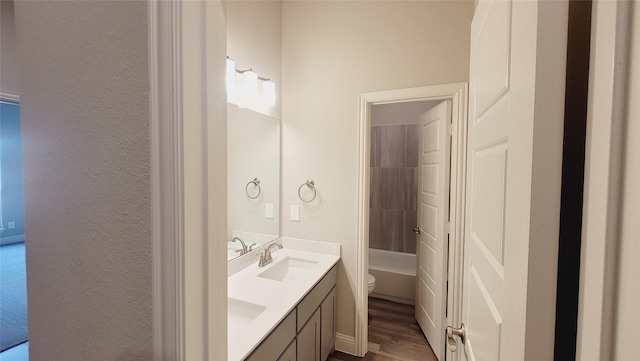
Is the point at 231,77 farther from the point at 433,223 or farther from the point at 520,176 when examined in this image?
the point at 433,223

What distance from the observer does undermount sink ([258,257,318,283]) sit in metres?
1.98

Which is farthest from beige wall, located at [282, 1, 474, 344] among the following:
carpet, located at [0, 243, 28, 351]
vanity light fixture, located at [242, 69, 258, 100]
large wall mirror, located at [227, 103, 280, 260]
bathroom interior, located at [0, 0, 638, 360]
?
carpet, located at [0, 243, 28, 351]

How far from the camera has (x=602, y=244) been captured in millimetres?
340

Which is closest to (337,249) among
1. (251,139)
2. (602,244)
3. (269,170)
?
(269,170)

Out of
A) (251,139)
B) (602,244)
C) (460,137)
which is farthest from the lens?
(251,139)

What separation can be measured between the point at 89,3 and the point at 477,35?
1.10 m

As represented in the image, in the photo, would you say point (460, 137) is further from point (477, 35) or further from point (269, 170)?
point (269, 170)

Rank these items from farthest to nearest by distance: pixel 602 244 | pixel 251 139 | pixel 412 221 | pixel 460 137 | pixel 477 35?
pixel 412 221 → pixel 251 139 → pixel 460 137 → pixel 477 35 → pixel 602 244

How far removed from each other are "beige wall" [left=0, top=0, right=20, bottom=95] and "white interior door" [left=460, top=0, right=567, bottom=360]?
2.42m

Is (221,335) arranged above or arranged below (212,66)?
below

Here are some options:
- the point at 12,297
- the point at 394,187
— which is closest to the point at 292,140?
the point at 394,187

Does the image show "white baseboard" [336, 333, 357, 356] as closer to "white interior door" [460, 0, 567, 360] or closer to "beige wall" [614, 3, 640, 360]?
"white interior door" [460, 0, 567, 360]

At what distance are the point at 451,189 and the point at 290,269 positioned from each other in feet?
4.58

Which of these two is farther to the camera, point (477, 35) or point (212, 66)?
point (477, 35)
